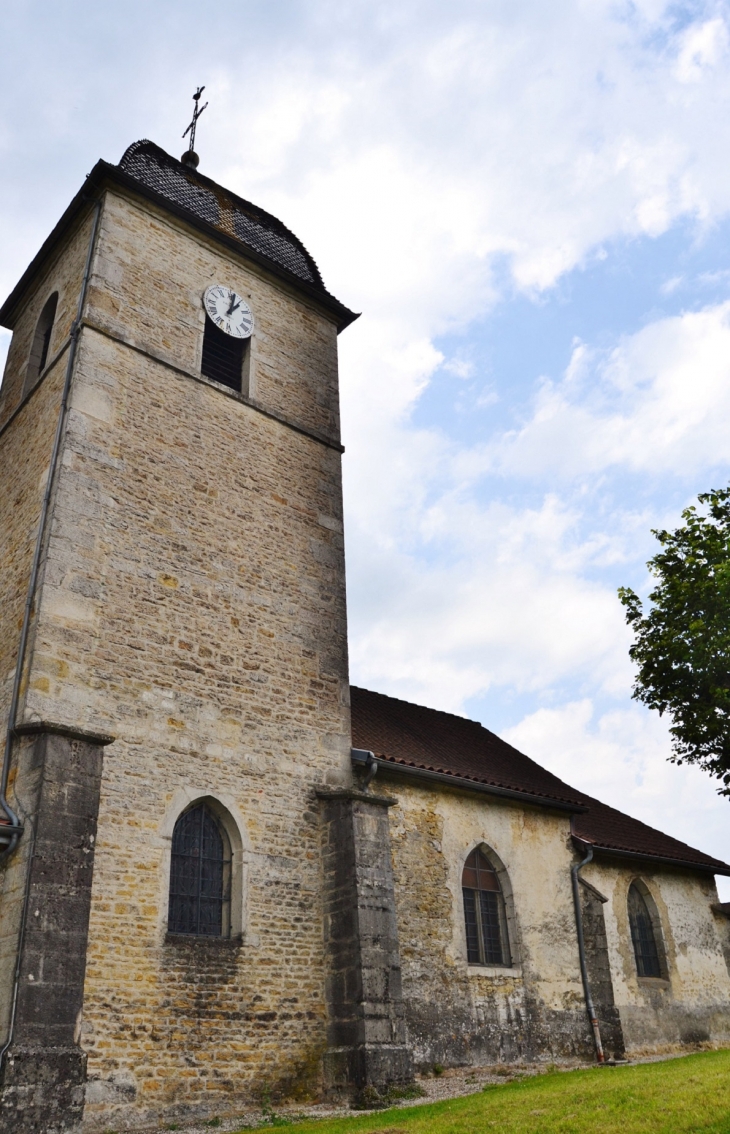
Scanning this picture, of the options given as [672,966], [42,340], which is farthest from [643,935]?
[42,340]

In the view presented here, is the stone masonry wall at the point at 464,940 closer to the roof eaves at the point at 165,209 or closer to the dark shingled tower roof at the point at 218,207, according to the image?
the roof eaves at the point at 165,209

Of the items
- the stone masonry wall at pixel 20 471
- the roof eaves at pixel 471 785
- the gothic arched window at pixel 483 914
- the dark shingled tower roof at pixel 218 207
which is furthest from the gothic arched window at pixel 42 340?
the gothic arched window at pixel 483 914

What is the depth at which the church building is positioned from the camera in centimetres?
829

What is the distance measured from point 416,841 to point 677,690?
13.0 feet

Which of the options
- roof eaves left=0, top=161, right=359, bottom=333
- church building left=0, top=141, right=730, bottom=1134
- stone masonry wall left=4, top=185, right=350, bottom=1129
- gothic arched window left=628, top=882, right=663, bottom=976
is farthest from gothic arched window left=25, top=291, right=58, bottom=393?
gothic arched window left=628, top=882, right=663, bottom=976

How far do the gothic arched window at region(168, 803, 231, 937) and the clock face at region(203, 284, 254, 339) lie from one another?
275 inches

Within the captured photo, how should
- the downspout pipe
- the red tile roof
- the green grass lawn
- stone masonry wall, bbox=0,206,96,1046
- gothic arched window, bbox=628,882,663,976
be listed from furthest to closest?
gothic arched window, bbox=628,882,663,976 < the red tile roof < the downspout pipe < stone masonry wall, bbox=0,206,96,1046 < the green grass lawn

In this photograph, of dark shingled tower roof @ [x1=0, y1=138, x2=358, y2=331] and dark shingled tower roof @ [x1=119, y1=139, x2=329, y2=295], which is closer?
dark shingled tower roof @ [x1=0, y1=138, x2=358, y2=331]

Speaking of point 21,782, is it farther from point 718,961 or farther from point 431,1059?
point 718,961

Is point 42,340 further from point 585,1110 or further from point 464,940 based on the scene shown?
point 585,1110

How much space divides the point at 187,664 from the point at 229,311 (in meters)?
5.81

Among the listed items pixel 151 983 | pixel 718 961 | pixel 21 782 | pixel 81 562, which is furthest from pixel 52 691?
pixel 718 961

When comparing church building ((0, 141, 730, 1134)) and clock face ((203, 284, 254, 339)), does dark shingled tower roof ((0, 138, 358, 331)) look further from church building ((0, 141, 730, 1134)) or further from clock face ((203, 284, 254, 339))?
clock face ((203, 284, 254, 339))

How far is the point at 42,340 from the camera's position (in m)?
13.4
